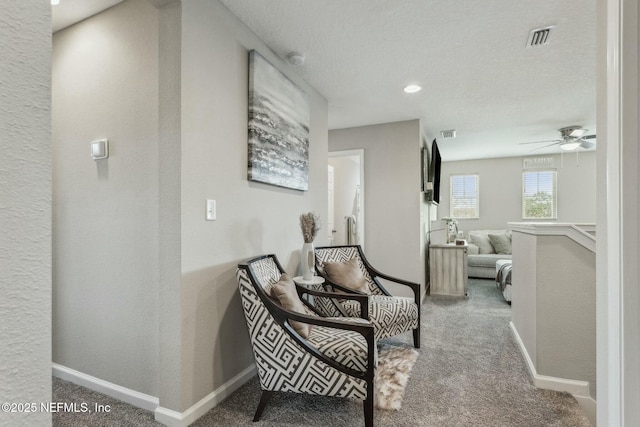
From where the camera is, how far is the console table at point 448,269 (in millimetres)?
4762

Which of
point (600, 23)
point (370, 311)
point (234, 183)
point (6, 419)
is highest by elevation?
point (600, 23)

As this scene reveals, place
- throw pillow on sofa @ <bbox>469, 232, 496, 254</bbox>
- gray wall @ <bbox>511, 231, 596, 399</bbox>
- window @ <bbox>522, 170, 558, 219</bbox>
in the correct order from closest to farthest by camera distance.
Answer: gray wall @ <bbox>511, 231, 596, 399</bbox> → throw pillow on sofa @ <bbox>469, 232, 496, 254</bbox> → window @ <bbox>522, 170, 558, 219</bbox>

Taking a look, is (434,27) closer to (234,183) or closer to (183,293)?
(234,183)

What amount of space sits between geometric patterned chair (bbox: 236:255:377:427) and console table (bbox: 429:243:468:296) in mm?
3295

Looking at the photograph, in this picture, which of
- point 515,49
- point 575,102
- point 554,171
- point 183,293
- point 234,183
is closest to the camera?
point 183,293

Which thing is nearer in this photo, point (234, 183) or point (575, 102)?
point (234, 183)

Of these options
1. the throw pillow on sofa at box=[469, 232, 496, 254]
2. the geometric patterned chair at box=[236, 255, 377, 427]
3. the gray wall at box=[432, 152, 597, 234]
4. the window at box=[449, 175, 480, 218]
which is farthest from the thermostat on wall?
the window at box=[449, 175, 480, 218]

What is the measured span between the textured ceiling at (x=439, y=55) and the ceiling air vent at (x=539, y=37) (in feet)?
0.13

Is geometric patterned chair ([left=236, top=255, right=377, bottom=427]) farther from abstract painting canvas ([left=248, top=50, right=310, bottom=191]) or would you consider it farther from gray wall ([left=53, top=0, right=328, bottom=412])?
abstract painting canvas ([left=248, top=50, right=310, bottom=191])

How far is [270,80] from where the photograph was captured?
2.44m

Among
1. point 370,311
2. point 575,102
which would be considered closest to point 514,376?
point 370,311

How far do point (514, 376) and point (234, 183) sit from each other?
2.39m

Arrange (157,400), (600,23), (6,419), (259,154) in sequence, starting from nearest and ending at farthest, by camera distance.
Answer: (6,419), (600,23), (157,400), (259,154)

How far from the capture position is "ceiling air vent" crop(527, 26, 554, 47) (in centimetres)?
224
